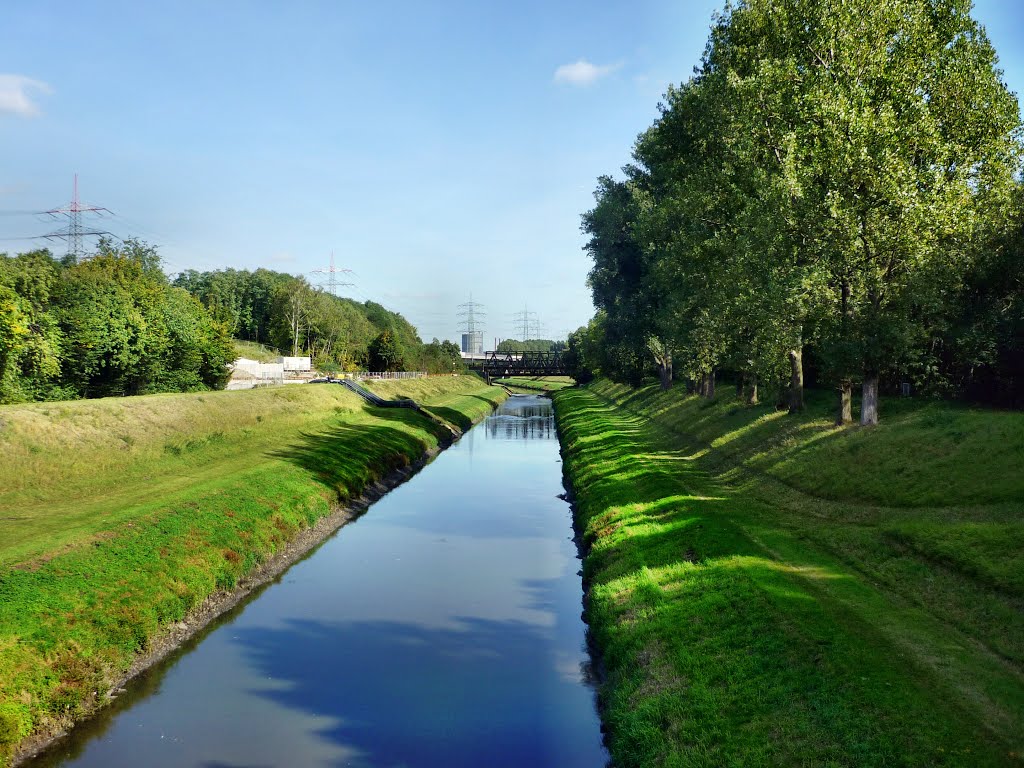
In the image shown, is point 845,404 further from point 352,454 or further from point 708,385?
point 352,454

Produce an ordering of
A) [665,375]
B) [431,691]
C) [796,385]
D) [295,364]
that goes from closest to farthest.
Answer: [431,691], [796,385], [665,375], [295,364]

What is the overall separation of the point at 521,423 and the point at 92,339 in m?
57.3

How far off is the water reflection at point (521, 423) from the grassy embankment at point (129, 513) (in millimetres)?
24961

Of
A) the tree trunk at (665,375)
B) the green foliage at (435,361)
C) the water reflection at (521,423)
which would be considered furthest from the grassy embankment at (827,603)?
the green foliage at (435,361)

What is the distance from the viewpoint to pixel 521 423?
101 meters

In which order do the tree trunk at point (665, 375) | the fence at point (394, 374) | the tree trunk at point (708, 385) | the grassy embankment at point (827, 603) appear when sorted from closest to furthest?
the grassy embankment at point (827, 603), the tree trunk at point (708, 385), the tree trunk at point (665, 375), the fence at point (394, 374)

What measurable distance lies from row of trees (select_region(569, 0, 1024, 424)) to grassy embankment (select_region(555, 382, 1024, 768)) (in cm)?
409

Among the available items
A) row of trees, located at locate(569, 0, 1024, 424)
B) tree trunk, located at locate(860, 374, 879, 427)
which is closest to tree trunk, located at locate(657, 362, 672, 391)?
row of trees, located at locate(569, 0, 1024, 424)

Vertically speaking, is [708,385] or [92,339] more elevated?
[92,339]

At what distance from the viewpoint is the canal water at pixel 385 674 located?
1580 cm

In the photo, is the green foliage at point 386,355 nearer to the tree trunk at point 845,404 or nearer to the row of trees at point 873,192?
the row of trees at point 873,192

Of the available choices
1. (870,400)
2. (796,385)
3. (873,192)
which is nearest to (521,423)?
(796,385)

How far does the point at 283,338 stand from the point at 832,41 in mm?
155180

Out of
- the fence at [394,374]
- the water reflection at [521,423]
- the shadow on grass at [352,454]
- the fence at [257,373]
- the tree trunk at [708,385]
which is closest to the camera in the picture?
the shadow on grass at [352,454]
